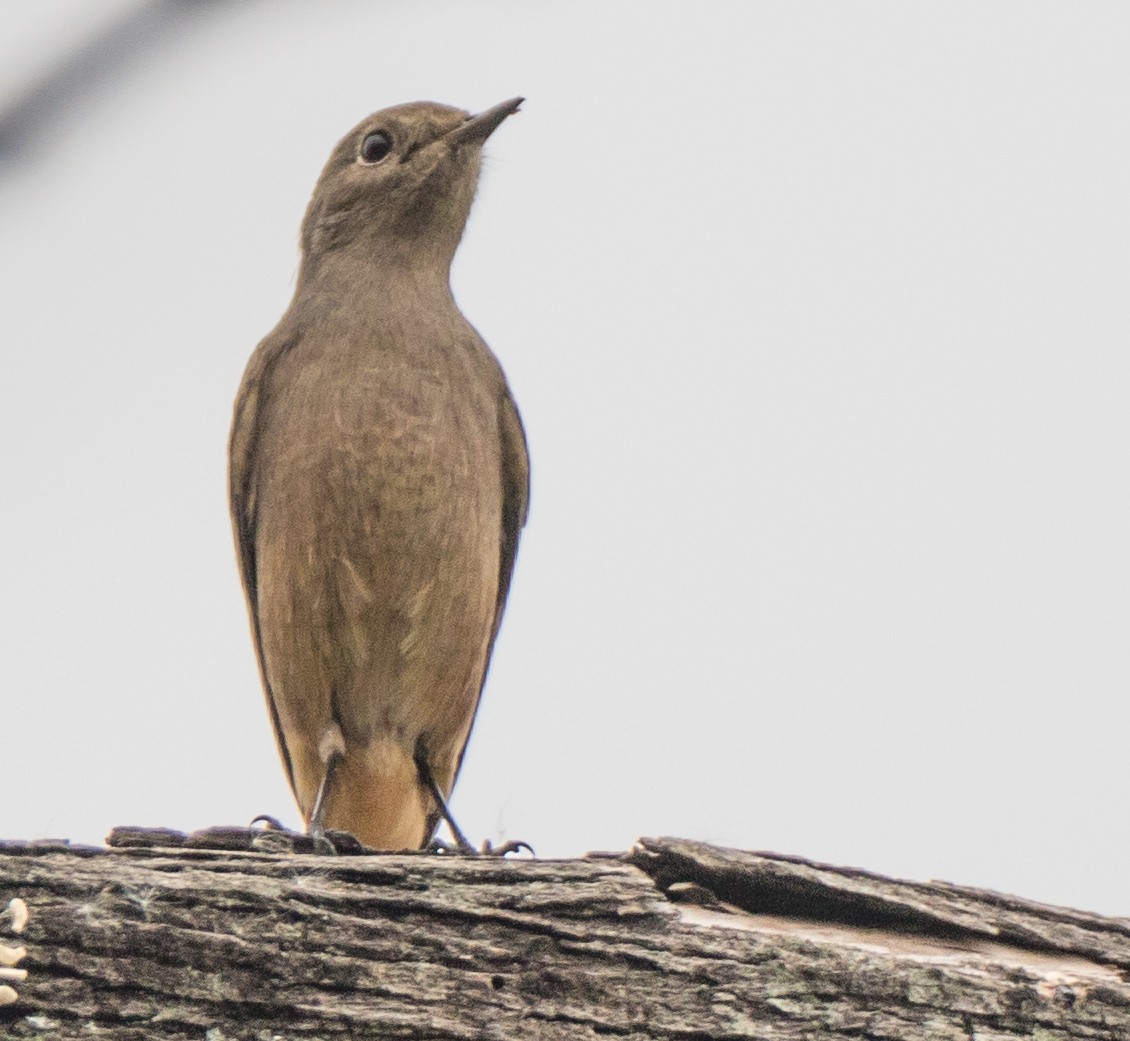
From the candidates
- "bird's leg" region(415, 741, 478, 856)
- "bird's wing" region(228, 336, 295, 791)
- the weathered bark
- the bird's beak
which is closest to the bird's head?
→ the bird's beak

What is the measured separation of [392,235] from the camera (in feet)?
22.0

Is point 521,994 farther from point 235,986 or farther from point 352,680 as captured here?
point 352,680

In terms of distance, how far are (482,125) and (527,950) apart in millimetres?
4137

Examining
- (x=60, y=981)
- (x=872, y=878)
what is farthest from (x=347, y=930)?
(x=872, y=878)

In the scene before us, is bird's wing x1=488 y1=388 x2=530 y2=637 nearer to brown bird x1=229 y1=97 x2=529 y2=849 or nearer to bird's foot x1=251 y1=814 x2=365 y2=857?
brown bird x1=229 y1=97 x2=529 y2=849

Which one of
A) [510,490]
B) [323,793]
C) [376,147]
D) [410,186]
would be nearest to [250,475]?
[510,490]

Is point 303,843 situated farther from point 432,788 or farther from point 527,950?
point 432,788

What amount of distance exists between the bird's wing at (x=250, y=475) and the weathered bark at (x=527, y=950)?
2620 millimetres

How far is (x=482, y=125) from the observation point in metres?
6.67

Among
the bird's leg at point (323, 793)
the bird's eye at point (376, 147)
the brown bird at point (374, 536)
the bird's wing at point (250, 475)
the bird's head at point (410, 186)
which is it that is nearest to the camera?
the bird's leg at point (323, 793)

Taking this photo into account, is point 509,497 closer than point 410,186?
Yes

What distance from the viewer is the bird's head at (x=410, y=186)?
6703 mm

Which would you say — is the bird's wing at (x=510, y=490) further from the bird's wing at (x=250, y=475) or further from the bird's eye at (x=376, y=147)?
the bird's eye at (x=376, y=147)

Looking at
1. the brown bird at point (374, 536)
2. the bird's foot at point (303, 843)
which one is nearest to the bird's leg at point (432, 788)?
the brown bird at point (374, 536)
